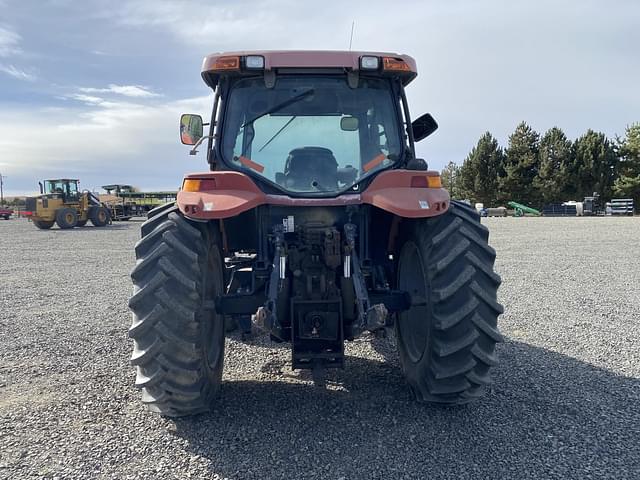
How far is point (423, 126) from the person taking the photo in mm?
4395

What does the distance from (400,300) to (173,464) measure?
1735mm

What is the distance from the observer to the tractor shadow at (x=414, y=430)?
9.14ft

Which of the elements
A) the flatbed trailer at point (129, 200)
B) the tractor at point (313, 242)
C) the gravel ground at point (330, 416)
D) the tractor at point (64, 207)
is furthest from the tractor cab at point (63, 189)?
the tractor at point (313, 242)

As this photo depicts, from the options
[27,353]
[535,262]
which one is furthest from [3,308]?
[535,262]

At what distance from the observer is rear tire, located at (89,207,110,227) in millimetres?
28219

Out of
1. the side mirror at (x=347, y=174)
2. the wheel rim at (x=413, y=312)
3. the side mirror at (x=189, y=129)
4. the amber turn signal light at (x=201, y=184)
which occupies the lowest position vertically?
the wheel rim at (x=413, y=312)

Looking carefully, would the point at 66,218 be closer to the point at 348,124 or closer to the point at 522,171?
the point at 348,124

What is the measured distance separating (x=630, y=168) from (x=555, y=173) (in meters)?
6.42

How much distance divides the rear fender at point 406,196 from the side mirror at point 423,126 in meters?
1.14

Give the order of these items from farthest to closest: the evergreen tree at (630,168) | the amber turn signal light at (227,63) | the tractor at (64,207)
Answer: the evergreen tree at (630,168), the tractor at (64,207), the amber turn signal light at (227,63)

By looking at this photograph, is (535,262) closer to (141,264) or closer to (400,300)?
(400,300)

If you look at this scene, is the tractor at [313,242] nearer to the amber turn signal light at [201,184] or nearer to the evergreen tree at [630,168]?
the amber turn signal light at [201,184]

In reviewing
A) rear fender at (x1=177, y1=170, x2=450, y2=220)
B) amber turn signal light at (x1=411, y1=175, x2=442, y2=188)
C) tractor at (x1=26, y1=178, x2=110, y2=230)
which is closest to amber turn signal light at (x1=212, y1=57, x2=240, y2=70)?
rear fender at (x1=177, y1=170, x2=450, y2=220)

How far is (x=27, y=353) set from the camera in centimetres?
505
